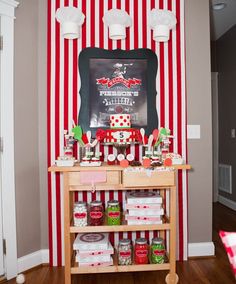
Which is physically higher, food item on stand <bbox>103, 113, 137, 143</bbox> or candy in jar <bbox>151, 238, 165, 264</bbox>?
food item on stand <bbox>103, 113, 137, 143</bbox>

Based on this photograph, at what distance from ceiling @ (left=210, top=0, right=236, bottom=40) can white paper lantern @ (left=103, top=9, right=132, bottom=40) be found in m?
1.42

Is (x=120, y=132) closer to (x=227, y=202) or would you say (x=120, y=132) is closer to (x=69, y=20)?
(x=69, y=20)

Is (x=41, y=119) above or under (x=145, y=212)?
above

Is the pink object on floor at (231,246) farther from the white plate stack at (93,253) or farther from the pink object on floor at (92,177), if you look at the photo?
the white plate stack at (93,253)

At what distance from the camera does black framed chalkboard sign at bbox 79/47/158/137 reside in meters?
2.51

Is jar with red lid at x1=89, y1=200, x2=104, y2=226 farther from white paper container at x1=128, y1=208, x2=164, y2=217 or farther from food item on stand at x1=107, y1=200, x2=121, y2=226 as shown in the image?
white paper container at x1=128, y1=208, x2=164, y2=217

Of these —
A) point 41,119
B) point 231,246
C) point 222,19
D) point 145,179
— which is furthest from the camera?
point 222,19

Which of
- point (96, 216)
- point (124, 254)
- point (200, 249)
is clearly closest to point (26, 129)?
point (96, 216)

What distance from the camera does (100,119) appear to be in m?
2.52

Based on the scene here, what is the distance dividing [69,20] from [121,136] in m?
1.09

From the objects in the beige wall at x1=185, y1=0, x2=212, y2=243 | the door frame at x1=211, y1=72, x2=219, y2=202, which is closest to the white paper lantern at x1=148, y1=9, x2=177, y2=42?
the beige wall at x1=185, y1=0, x2=212, y2=243

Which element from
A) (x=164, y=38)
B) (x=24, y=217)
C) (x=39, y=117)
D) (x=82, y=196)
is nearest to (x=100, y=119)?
(x=39, y=117)

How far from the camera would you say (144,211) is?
6.98 feet

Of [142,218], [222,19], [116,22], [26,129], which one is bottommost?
[142,218]
